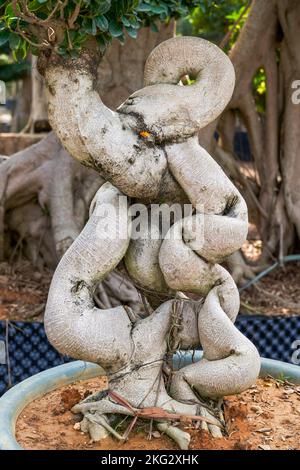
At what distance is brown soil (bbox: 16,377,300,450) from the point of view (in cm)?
188

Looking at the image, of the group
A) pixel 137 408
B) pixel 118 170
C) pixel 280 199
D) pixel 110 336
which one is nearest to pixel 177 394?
pixel 137 408

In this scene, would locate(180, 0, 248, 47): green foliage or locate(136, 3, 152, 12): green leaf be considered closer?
locate(136, 3, 152, 12): green leaf

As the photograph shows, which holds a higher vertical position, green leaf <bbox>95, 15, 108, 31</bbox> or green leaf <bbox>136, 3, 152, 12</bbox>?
green leaf <bbox>136, 3, 152, 12</bbox>

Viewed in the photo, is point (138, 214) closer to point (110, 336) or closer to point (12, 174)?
point (110, 336)

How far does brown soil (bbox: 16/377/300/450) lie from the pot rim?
0.08ft

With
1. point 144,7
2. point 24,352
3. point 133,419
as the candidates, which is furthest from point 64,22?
point 24,352

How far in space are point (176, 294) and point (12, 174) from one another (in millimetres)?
2578

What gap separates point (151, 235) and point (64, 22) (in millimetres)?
648

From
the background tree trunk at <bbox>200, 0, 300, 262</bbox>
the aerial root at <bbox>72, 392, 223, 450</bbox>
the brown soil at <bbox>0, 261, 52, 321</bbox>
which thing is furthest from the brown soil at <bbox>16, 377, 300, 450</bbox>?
the background tree trunk at <bbox>200, 0, 300, 262</bbox>

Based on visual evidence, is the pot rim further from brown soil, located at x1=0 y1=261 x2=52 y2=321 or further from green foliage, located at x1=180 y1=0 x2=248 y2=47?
green foliage, located at x1=180 y1=0 x2=248 y2=47

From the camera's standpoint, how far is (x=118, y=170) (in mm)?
1896

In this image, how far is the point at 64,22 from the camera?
5.84 feet

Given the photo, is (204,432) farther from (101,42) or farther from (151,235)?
(101,42)

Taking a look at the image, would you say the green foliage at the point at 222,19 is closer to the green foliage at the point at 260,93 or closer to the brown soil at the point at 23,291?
the green foliage at the point at 260,93
